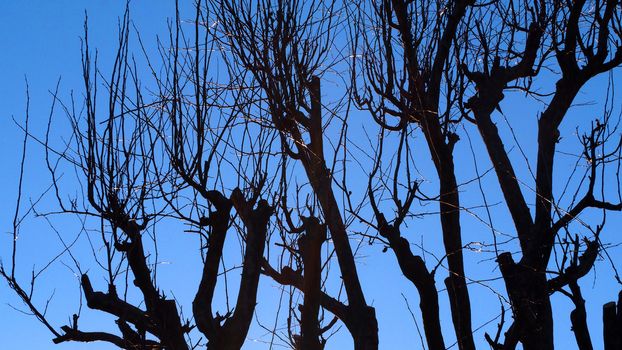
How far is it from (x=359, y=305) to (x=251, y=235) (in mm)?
836

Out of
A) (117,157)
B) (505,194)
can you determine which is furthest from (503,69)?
(117,157)

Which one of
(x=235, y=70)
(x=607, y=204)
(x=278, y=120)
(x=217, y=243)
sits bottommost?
(x=217, y=243)

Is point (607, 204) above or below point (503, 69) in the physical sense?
below

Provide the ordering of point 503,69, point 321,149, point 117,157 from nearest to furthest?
point 117,157
point 321,149
point 503,69

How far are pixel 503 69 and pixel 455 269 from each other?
158cm

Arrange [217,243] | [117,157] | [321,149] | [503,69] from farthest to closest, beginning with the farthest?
[503,69] → [321,149] → [117,157] → [217,243]

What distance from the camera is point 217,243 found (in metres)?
3.85

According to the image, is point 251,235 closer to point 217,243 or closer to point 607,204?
point 217,243

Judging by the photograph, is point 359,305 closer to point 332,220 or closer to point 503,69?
point 332,220

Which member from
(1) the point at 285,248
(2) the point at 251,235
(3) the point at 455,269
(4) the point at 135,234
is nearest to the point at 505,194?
(3) the point at 455,269

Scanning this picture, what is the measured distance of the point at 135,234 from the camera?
387cm

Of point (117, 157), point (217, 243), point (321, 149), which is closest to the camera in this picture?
point (217, 243)

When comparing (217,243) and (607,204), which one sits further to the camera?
(607,204)

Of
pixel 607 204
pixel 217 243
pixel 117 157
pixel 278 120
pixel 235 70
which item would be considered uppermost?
pixel 235 70
